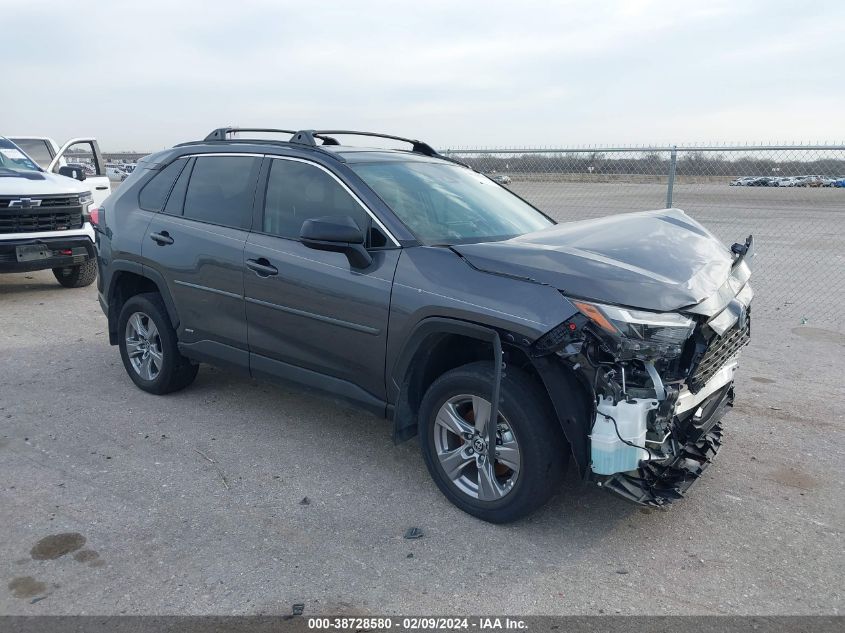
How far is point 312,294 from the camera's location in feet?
13.9

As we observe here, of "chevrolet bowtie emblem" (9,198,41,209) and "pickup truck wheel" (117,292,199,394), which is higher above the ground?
"chevrolet bowtie emblem" (9,198,41,209)

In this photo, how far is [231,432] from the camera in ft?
16.1

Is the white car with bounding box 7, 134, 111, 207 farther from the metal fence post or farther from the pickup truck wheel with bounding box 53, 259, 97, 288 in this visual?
the metal fence post

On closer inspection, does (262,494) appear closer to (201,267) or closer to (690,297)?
(201,267)

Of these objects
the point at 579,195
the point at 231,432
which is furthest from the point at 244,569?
the point at 579,195

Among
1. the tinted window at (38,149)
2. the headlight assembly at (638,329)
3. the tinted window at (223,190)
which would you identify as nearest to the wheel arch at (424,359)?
the headlight assembly at (638,329)

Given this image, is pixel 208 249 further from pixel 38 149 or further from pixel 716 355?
pixel 38 149

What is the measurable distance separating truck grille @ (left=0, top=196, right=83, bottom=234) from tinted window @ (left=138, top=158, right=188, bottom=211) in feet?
13.8

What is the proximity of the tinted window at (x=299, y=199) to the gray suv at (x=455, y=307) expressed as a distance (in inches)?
0.5

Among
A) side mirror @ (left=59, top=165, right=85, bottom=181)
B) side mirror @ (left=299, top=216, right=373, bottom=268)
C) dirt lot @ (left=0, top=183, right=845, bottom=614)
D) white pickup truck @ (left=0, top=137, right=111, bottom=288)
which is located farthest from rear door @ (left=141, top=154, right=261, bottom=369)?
side mirror @ (left=59, top=165, right=85, bottom=181)

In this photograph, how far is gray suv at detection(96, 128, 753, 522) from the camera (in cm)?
327

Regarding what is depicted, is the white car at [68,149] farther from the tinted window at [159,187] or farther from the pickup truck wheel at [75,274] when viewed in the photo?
the tinted window at [159,187]

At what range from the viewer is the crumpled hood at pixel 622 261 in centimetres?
329

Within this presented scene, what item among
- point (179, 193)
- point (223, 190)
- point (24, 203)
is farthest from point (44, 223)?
point (223, 190)
